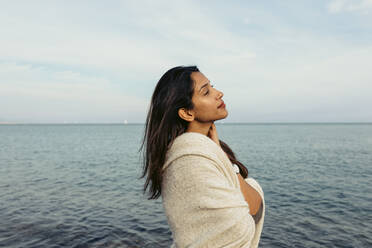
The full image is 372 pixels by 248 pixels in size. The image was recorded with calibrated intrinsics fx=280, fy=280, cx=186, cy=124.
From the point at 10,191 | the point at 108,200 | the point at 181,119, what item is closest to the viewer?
the point at 181,119

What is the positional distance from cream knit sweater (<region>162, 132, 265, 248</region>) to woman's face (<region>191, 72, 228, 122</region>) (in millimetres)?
349

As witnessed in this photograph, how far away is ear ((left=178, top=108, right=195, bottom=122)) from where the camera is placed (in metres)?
2.15

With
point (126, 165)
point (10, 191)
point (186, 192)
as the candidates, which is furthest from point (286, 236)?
point (126, 165)

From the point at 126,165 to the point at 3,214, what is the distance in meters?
18.3

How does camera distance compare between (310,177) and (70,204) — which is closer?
(70,204)

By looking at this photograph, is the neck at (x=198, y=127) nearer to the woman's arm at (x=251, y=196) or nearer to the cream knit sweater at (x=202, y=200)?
the cream knit sweater at (x=202, y=200)

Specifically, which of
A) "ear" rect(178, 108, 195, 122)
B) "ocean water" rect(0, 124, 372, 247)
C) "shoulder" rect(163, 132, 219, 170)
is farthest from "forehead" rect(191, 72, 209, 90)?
"ocean water" rect(0, 124, 372, 247)

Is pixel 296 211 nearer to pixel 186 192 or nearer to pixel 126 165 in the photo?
pixel 186 192

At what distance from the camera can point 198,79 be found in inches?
89.0

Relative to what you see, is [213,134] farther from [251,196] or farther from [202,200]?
[202,200]

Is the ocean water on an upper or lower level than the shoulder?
lower

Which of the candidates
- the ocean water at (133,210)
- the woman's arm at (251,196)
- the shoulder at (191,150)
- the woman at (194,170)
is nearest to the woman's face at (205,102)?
the woman at (194,170)

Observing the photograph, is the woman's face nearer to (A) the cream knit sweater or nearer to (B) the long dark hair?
(B) the long dark hair

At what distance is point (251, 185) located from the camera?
2422 mm
